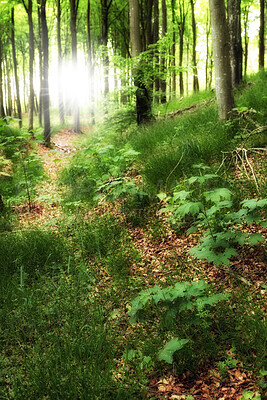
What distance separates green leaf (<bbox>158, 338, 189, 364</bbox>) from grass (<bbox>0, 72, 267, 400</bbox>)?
0.31 feet

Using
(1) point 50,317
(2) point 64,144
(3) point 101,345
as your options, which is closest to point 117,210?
(1) point 50,317

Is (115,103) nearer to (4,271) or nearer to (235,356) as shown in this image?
(4,271)

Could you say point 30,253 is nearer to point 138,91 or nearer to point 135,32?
point 138,91

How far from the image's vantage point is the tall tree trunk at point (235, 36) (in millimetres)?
6962

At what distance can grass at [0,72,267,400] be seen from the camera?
6.02 feet

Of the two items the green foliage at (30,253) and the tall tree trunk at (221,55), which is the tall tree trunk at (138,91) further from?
the green foliage at (30,253)

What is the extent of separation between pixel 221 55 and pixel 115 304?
456 centimetres

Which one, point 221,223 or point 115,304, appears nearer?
point 115,304

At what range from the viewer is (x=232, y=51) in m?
7.46

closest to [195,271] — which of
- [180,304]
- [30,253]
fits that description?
[180,304]

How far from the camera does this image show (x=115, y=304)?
108 inches

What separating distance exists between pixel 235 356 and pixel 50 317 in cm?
162

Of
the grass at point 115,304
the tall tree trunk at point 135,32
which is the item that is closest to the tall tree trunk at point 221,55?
the grass at point 115,304

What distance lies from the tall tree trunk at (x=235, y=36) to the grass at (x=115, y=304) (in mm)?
3634
